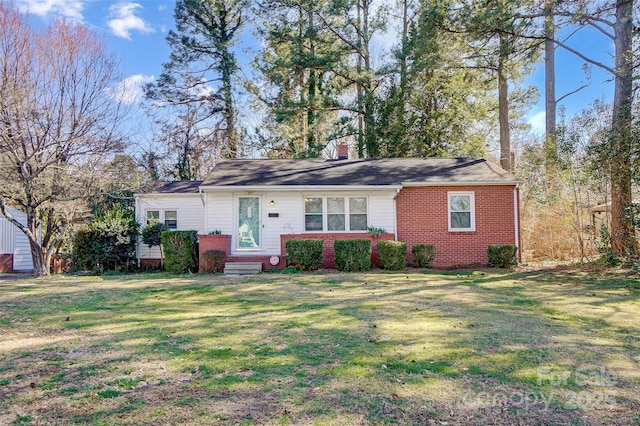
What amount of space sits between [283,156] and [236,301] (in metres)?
17.3

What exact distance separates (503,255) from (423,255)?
2478mm

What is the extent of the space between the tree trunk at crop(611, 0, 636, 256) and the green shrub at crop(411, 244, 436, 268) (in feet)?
16.8

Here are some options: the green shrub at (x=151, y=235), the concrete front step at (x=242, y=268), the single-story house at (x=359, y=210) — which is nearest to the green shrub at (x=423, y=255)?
the single-story house at (x=359, y=210)

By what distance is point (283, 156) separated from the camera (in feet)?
78.5

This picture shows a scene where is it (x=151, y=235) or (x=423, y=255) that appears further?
(x=151, y=235)

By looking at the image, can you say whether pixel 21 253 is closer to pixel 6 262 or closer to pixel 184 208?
pixel 6 262

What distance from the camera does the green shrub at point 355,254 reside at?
39.7ft

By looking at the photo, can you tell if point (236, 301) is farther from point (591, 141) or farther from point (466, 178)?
point (591, 141)

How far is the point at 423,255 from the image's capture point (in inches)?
512

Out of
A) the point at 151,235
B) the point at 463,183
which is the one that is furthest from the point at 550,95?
the point at 151,235

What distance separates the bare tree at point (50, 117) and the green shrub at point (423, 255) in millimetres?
9558

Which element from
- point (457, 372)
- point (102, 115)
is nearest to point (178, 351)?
point (457, 372)

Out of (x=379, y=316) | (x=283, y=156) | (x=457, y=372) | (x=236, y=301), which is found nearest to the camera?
(x=457, y=372)

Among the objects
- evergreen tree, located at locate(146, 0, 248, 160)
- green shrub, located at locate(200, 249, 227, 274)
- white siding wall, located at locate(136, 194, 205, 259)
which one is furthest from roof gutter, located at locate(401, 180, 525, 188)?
evergreen tree, located at locate(146, 0, 248, 160)
